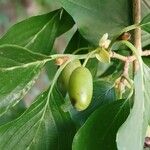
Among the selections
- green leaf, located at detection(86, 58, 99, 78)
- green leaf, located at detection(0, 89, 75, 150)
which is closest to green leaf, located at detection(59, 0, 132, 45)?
green leaf, located at detection(86, 58, 99, 78)

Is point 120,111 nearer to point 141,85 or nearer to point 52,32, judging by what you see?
point 141,85

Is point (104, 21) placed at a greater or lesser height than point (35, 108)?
greater

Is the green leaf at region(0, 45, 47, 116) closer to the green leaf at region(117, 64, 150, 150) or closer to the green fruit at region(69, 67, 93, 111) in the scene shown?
the green fruit at region(69, 67, 93, 111)

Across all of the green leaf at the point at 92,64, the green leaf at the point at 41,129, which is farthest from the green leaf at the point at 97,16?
the green leaf at the point at 41,129

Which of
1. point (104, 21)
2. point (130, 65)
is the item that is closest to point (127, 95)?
point (130, 65)

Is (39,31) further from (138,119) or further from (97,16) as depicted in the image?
(138,119)
